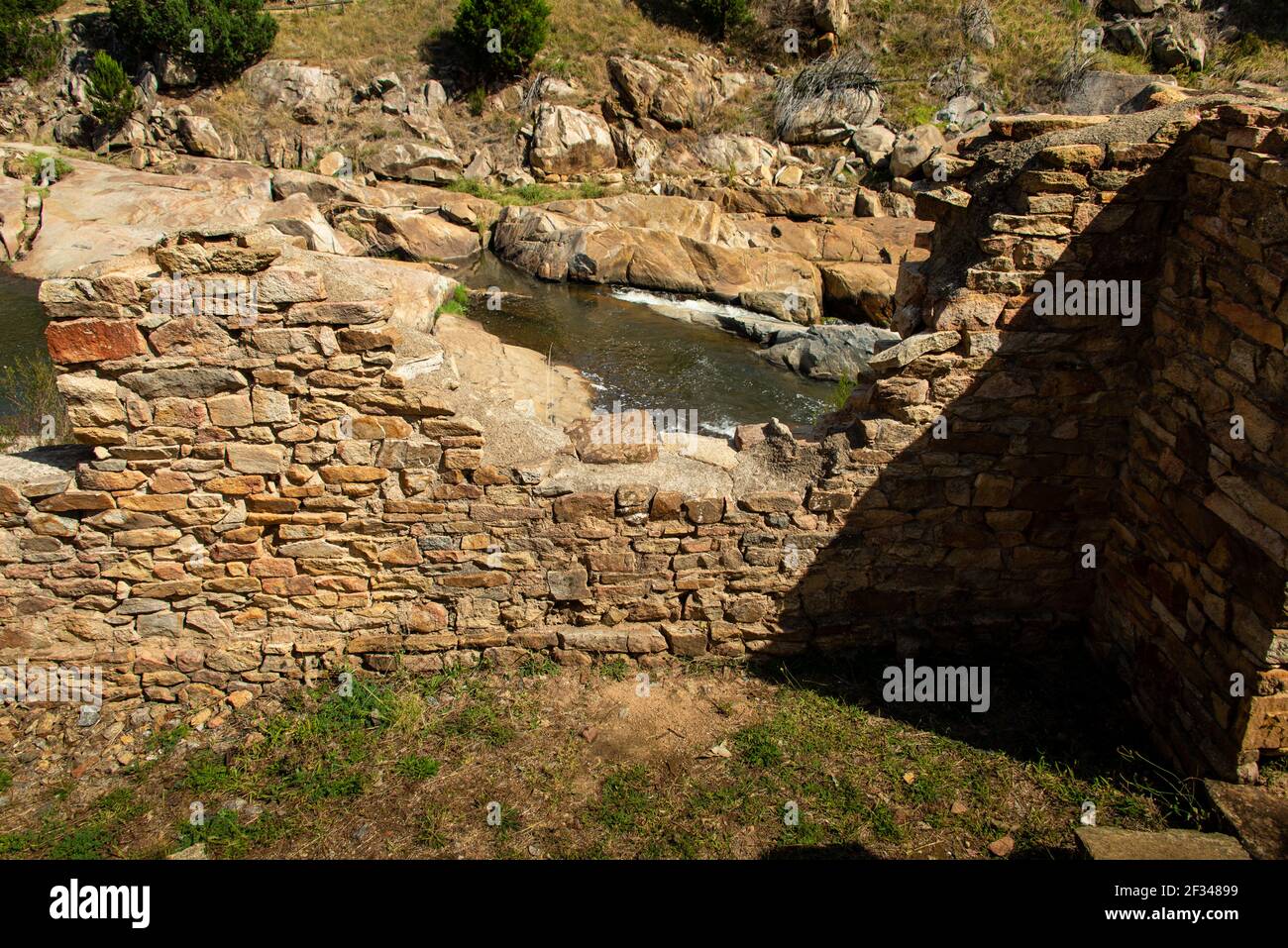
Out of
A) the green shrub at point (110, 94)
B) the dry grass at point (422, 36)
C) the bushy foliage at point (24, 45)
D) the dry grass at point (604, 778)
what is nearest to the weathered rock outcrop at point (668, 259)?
the dry grass at point (422, 36)

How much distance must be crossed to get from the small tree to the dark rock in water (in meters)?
16.2

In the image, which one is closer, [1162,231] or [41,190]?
[1162,231]

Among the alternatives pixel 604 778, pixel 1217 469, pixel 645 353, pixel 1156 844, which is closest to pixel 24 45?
pixel 645 353

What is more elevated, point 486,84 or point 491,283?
point 486,84

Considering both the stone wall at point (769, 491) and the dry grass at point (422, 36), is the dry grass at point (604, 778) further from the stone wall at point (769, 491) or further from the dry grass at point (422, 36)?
the dry grass at point (422, 36)

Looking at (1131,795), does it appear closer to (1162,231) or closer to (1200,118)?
(1162,231)

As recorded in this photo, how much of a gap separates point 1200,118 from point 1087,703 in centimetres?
338

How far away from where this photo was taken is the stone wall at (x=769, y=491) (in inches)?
176

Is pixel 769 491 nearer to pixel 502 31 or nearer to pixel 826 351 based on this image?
pixel 826 351

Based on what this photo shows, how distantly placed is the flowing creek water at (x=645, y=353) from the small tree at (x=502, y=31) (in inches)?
473

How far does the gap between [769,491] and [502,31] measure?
80.6 ft

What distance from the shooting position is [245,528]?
16.3 feet

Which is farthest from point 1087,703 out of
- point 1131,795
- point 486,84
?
point 486,84

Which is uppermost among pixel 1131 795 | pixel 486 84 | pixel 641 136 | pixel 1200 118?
A: pixel 486 84
